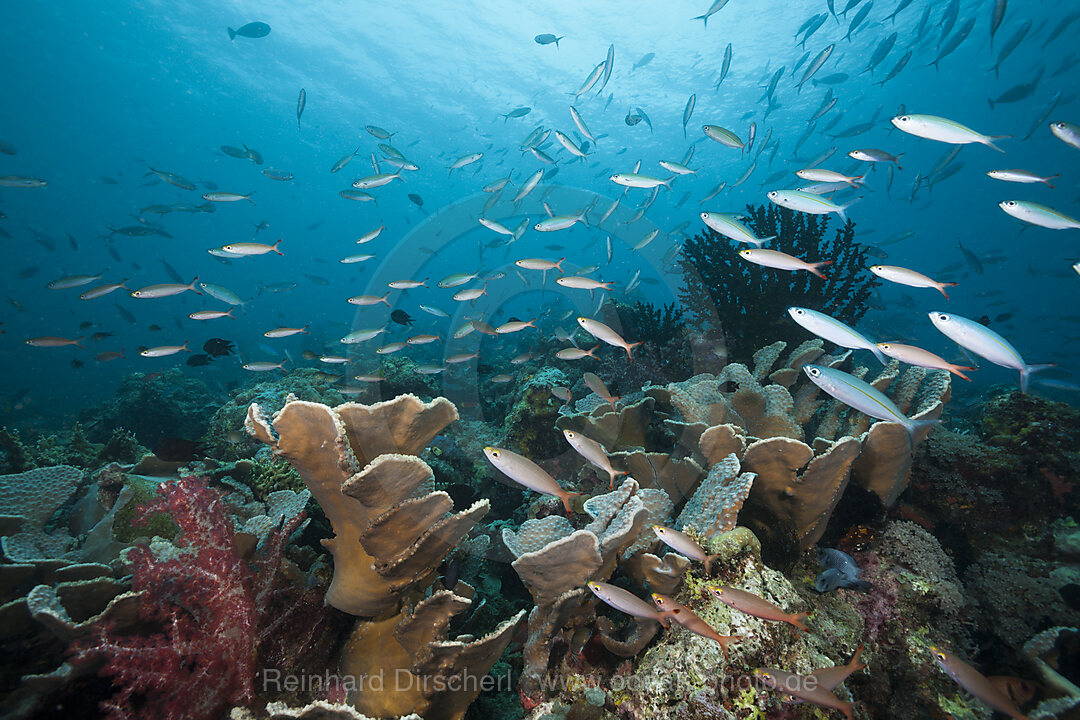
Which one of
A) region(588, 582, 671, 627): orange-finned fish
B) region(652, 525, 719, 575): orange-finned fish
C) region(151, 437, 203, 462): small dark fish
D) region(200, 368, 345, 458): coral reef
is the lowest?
region(200, 368, 345, 458): coral reef

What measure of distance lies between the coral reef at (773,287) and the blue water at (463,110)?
13.3ft

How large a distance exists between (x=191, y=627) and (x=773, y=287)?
267 inches

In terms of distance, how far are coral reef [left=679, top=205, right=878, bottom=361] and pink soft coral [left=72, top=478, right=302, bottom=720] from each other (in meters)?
6.03

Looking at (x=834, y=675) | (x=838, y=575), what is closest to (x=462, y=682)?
(x=834, y=675)

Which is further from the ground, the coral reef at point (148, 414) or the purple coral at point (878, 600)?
the purple coral at point (878, 600)

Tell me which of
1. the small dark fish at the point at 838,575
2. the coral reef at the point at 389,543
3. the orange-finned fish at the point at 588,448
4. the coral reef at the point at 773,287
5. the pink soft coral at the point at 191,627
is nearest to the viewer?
the pink soft coral at the point at 191,627

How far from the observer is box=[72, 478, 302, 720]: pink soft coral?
152 centimetres

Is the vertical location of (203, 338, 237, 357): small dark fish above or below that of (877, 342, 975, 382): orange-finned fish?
below

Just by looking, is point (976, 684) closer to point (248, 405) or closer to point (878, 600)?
point (878, 600)

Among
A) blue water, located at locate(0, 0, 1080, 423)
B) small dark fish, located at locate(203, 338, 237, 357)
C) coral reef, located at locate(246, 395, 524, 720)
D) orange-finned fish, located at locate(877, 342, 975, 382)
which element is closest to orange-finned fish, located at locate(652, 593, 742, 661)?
coral reef, located at locate(246, 395, 524, 720)

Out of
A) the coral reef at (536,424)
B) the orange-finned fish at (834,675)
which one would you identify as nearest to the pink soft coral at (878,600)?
the orange-finned fish at (834,675)

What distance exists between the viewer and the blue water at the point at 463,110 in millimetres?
19656

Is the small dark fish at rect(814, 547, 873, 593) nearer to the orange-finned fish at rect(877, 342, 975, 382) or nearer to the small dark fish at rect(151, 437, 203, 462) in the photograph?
the orange-finned fish at rect(877, 342, 975, 382)

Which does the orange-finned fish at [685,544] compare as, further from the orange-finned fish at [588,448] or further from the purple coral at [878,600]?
the purple coral at [878,600]
